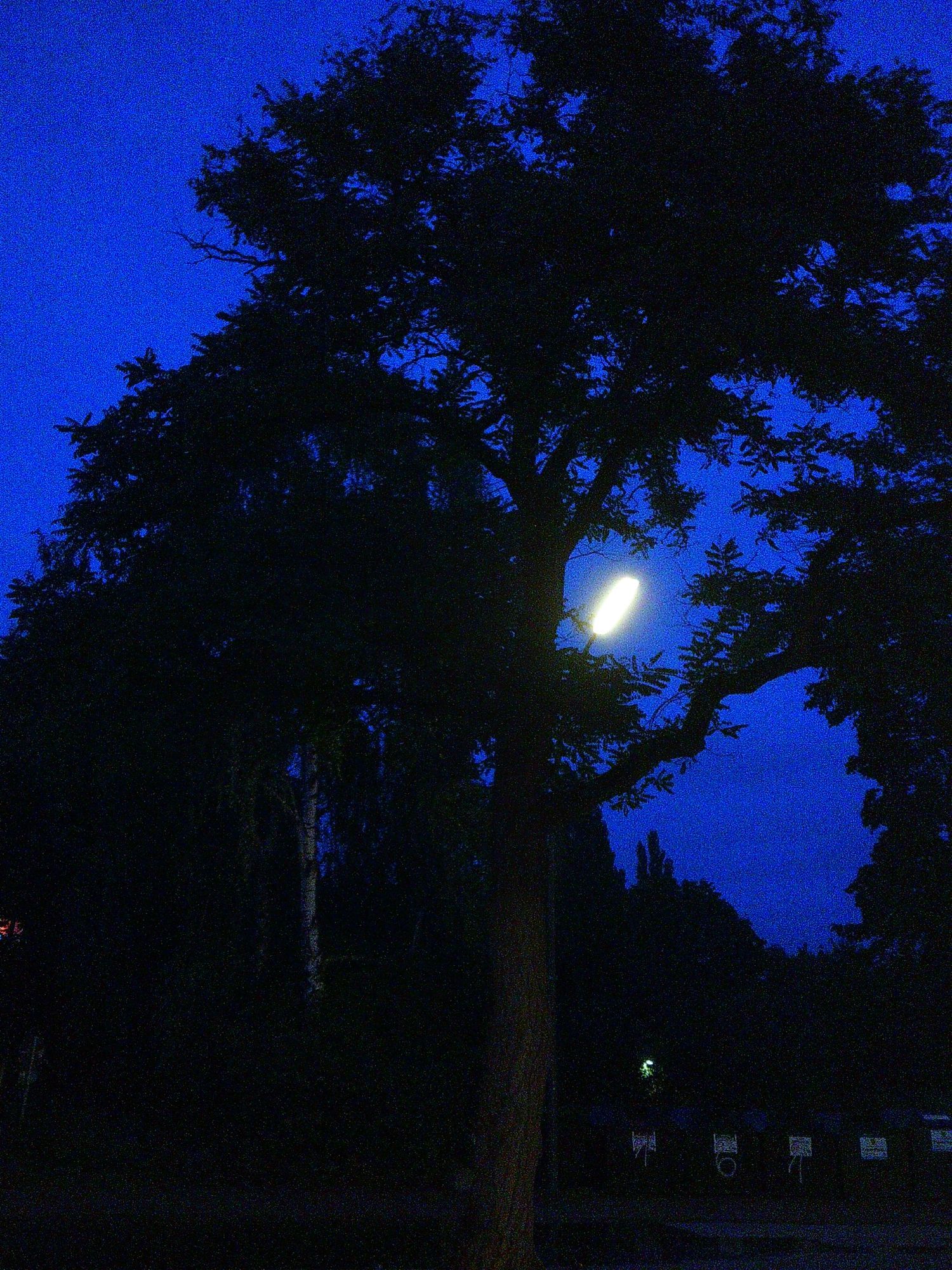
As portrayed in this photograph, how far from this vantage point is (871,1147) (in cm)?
2591

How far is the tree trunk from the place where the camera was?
36.8ft

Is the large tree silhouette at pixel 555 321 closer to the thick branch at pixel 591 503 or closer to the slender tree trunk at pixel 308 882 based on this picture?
the thick branch at pixel 591 503

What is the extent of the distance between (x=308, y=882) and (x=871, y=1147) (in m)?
12.8

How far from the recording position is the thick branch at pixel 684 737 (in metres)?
11.8

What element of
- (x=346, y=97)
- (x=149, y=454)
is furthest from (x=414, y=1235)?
(x=346, y=97)

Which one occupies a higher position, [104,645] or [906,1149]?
[104,645]

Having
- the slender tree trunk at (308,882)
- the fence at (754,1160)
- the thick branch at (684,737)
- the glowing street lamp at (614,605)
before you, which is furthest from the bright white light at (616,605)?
the fence at (754,1160)

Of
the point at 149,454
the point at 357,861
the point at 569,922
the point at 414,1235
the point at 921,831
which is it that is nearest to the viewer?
the point at 149,454

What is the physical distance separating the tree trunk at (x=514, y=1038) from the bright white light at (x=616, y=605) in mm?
1374

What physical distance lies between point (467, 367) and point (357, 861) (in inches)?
765

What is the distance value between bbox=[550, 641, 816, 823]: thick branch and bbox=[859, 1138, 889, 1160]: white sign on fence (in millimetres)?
17269

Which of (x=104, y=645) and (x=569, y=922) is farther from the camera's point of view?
(x=569, y=922)

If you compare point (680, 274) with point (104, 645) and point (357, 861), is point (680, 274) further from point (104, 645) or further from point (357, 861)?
point (357, 861)

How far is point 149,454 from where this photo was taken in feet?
41.2
